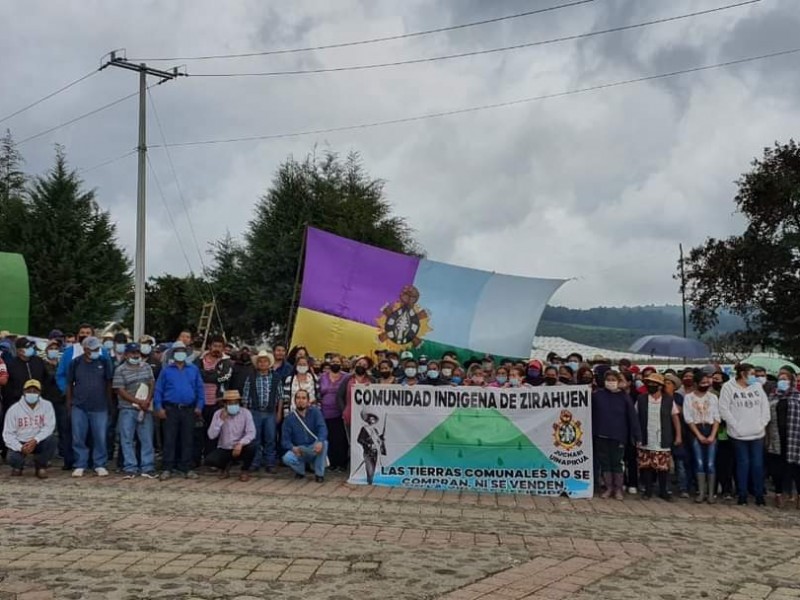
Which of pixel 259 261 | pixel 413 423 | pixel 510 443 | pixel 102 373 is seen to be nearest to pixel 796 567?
pixel 510 443

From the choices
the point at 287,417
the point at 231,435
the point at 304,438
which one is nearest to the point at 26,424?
the point at 231,435

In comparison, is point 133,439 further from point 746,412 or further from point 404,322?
point 746,412

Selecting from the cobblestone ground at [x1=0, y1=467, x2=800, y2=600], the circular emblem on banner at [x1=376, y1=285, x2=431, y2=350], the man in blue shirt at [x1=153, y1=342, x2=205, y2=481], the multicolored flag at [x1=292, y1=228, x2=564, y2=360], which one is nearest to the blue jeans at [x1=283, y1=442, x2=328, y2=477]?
the cobblestone ground at [x1=0, y1=467, x2=800, y2=600]

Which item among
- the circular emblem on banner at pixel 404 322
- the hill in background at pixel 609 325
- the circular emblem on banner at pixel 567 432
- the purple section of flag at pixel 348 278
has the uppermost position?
the hill in background at pixel 609 325

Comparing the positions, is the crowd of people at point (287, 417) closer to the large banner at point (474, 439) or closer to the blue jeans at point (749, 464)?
the blue jeans at point (749, 464)

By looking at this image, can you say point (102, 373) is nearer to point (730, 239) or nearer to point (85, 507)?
point (85, 507)

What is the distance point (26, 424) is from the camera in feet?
35.4

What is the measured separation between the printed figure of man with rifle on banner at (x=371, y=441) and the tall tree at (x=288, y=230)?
68.0 ft

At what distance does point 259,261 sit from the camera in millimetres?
32438

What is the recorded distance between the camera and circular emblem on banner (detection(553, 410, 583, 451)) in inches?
424

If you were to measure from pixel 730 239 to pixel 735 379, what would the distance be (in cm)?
1487

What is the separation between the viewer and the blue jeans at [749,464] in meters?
10.6

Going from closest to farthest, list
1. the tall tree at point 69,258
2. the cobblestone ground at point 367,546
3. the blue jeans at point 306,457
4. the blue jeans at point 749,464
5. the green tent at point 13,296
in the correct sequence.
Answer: the cobblestone ground at point 367,546, the blue jeans at point 749,464, the blue jeans at point 306,457, the green tent at point 13,296, the tall tree at point 69,258

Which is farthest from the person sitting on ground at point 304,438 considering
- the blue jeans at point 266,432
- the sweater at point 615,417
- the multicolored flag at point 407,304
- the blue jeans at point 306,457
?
the multicolored flag at point 407,304
